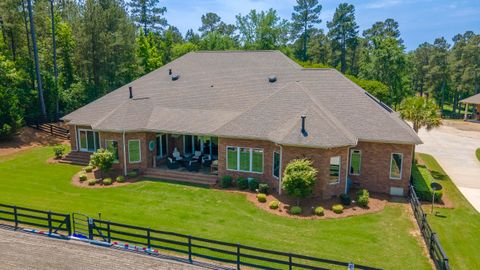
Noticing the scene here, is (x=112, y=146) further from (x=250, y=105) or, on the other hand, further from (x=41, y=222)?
(x=250, y=105)

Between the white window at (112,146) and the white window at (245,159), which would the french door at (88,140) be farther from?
the white window at (245,159)

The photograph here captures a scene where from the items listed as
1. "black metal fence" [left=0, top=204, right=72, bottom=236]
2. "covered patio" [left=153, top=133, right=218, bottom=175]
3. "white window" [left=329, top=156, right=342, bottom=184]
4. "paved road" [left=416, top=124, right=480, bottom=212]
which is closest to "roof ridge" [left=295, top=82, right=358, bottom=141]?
"white window" [left=329, top=156, right=342, bottom=184]

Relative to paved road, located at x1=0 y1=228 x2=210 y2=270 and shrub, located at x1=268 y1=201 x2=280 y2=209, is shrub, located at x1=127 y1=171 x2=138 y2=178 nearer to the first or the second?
paved road, located at x1=0 y1=228 x2=210 y2=270

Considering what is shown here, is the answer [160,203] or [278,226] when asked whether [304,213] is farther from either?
[160,203]

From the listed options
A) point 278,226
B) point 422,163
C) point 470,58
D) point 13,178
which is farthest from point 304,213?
point 470,58

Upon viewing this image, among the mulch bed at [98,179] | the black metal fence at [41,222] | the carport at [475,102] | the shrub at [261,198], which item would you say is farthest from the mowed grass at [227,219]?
the carport at [475,102]

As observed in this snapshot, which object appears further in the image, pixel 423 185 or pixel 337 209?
pixel 423 185

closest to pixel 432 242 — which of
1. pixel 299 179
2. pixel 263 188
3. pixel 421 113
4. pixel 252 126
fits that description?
pixel 299 179

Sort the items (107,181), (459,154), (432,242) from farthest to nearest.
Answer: (459,154) < (107,181) < (432,242)
